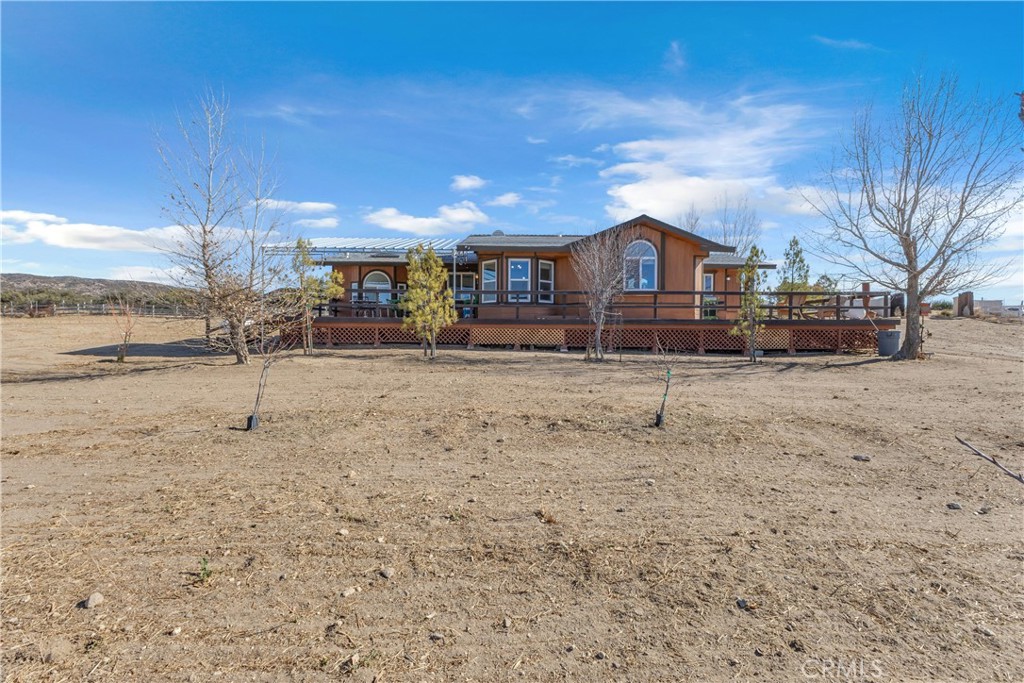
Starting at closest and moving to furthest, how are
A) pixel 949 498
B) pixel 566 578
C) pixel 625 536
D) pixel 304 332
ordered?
1. pixel 566 578
2. pixel 625 536
3. pixel 949 498
4. pixel 304 332

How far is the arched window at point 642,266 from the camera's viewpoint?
19.5 meters

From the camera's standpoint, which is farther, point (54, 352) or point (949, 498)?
point (54, 352)

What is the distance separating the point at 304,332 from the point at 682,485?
14216mm

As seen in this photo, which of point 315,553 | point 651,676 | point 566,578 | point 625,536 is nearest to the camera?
point 651,676

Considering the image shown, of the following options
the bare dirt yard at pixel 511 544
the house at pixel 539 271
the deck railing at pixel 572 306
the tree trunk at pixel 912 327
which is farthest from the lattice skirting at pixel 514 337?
the bare dirt yard at pixel 511 544

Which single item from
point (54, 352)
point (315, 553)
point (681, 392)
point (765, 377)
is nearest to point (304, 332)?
point (54, 352)

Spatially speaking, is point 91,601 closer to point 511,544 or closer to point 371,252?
point 511,544

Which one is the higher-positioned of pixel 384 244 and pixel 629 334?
pixel 384 244

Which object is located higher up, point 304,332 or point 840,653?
point 304,332

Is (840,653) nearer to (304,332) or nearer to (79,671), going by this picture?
(79,671)

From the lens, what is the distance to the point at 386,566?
352cm

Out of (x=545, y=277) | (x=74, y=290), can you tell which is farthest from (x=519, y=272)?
(x=74, y=290)

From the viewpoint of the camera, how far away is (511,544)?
382 centimetres

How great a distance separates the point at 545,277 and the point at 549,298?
0.93m
